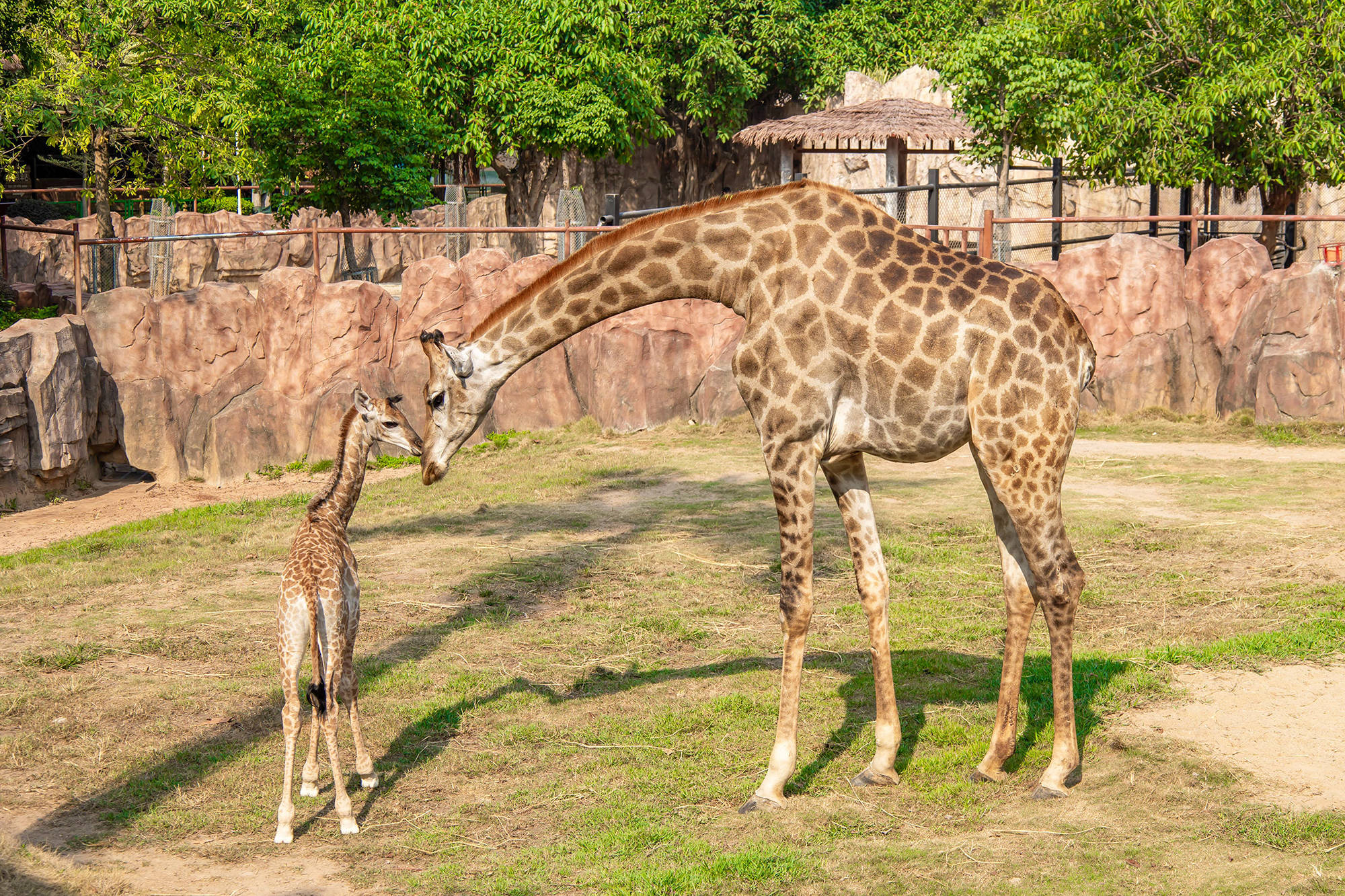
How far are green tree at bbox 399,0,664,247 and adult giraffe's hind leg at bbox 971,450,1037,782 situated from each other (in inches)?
759

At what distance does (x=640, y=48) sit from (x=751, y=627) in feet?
75.7

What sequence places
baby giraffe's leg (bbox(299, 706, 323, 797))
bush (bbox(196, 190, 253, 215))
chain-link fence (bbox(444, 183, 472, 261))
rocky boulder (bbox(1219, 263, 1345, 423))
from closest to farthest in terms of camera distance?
baby giraffe's leg (bbox(299, 706, 323, 797)) < rocky boulder (bbox(1219, 263, 1345, 423)) < chain-link fence (bbox(444, 183, 472, 261)) < bush (bbox(196, 190, 253, 215))

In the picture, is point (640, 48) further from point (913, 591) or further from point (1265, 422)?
point (913, 591)

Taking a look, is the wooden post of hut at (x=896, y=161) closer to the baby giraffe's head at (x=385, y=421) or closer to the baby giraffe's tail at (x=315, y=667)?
the baby giraffe's head at (x=385, y=421)

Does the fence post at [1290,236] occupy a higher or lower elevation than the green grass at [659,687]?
higher

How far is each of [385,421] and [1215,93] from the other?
12.1 metres

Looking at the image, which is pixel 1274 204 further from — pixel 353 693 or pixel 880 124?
pixel 353 693

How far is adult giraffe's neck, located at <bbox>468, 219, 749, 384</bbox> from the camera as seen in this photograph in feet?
17.9

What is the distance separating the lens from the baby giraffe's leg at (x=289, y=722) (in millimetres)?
5016

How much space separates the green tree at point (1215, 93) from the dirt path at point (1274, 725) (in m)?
10.4

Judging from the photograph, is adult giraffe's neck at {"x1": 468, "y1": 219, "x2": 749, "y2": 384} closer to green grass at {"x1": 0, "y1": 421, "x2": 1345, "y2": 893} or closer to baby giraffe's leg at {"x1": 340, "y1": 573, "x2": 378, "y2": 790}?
baby giraffe's leg at {"x1": 340, "y1": 573, "x2": 378, "y2": 790}

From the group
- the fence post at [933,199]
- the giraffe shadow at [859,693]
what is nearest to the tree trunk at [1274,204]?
the fence post at [933,199]

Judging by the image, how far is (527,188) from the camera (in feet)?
86.4

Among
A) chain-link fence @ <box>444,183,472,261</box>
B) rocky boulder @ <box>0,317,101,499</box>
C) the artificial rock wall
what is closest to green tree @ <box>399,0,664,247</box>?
Result: chain-link fence @ <box>444,183,472,261</box>
